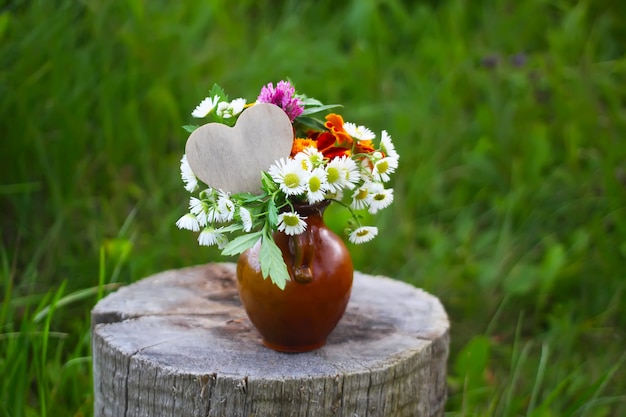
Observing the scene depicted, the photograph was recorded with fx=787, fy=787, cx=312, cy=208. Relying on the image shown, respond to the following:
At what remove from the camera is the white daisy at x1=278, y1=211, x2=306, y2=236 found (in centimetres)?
142

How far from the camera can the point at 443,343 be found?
178 centimetres

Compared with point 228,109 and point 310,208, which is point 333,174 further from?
point 228,109

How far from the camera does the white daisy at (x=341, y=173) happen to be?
1.44m

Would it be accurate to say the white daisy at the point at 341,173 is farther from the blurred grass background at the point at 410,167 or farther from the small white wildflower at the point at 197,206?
the blurred grass background at the point at 410,167

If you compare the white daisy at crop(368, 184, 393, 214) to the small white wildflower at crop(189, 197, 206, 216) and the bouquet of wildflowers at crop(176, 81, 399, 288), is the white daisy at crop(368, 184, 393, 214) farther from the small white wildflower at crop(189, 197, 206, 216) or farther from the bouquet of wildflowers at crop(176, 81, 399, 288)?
the small white wildflower at crop(189, 197, 206, 216)

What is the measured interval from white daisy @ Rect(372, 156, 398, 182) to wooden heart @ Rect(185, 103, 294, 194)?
17cm

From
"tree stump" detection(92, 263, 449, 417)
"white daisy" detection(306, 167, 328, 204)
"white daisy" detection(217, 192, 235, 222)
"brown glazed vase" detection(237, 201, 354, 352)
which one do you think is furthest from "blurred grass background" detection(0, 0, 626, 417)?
"white daisy" detection(306, 167, 328, 204)

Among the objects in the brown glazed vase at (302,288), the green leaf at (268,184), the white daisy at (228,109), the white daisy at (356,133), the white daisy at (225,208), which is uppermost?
the white daisy at (228,109)

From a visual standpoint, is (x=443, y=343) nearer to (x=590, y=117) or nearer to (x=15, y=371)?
(x=15, y=371)

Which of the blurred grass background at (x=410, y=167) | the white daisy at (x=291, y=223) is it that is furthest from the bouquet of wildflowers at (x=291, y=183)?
the blurred grass background at (x=410, y=167)

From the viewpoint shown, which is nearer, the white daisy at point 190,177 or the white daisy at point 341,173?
the white daisy at point 341,173

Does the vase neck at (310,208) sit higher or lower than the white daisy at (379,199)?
lower

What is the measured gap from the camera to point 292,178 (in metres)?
1.41

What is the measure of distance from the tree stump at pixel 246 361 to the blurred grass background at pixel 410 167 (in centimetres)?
32
